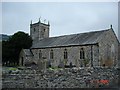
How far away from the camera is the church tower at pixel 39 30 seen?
44375 mm

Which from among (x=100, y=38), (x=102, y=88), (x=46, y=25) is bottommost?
(x=102, y=88)

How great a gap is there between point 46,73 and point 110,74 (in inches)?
165

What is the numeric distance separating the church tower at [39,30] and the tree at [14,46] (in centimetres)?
758

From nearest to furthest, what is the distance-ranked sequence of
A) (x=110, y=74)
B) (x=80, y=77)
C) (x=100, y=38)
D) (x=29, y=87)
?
1. (x=29, y=87)
2. (x=80, y=77)
3. (x=110, y=74)
4. (x=100, y=38)

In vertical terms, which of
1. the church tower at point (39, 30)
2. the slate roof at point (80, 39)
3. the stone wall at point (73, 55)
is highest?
the church tower at point (39, 30)

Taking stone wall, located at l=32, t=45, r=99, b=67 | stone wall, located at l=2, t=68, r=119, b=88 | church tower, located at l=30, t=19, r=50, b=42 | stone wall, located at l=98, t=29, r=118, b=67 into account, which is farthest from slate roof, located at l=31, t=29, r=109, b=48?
stone wall, located at l=2, t=68, r=119, b=88

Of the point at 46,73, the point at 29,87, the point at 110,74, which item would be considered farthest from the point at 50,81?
the point at 110,74

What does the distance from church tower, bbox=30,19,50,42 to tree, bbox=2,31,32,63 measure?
299 inches

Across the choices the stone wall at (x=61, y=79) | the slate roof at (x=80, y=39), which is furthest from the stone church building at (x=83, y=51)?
the stone wall at (x=61, y=79)

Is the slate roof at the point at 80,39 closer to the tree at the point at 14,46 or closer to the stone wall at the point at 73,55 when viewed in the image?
the stone wall at the point at 73,55

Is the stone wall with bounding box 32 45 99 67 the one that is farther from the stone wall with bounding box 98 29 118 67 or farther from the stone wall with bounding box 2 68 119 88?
the stone wall with bounding box 2 68 119 88

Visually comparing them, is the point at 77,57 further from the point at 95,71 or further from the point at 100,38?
the point at 95,71

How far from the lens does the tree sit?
34219 millimetres

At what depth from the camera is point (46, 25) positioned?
153 ft
